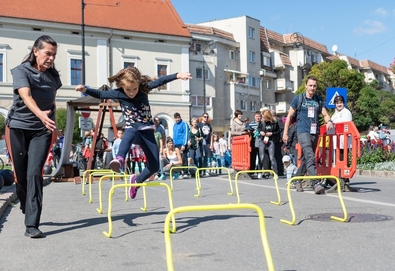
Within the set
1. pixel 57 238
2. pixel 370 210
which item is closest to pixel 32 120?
pixel 57 238

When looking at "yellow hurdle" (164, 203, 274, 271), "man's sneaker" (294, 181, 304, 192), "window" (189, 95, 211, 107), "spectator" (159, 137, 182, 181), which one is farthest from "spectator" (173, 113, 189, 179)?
"window" (189, 95, 211, 107)

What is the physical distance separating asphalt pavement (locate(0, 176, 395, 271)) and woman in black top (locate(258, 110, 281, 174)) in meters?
6.71

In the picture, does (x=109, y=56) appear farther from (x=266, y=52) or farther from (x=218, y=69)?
(x=266, y=52)

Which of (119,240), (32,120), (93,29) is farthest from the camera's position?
(93,29)

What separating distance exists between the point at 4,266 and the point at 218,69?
62445 millimetres

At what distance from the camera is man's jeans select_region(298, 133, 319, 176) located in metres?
10.2

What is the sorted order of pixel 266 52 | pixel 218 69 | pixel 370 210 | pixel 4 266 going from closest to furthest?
pixel 4 266 < pixel 370 210 < pixel 218 69 < pixel 266 52

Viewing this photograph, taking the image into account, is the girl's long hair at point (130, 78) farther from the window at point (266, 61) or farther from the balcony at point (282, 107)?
the balcony at point (282, 107)

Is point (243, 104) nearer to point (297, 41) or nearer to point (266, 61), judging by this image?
point (266, 61)

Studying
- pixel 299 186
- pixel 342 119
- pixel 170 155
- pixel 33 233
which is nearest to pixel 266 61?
pixel 170 155

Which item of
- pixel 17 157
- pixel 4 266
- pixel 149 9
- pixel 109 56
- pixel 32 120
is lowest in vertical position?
pixel 4 266

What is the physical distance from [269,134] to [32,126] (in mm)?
10208

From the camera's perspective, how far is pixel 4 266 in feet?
15.8

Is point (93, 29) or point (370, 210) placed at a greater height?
point (93, 29)
